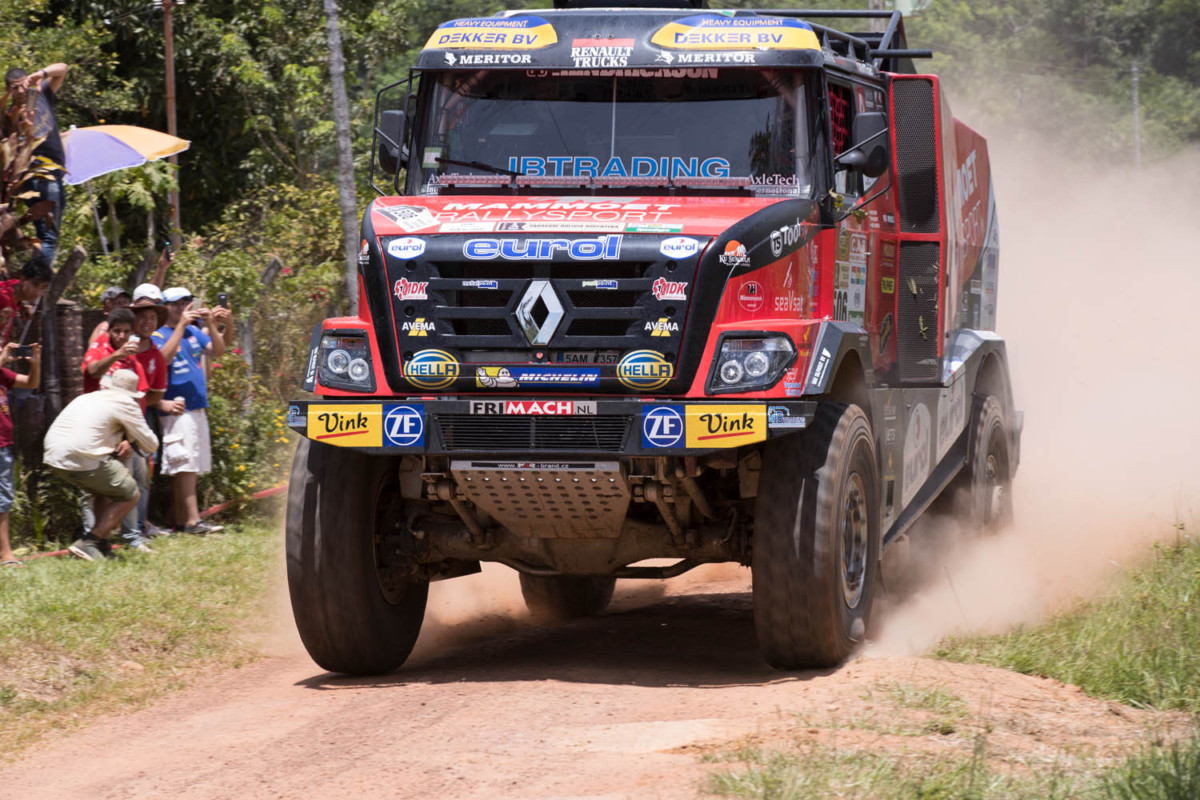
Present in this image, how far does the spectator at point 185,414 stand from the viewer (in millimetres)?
12117

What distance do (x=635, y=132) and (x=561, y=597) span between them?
3.48 meters

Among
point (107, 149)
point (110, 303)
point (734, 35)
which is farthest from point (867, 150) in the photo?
point (107, 149)

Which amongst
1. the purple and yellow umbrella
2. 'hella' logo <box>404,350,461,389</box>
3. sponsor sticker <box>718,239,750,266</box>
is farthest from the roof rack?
the purple and yellow umbrella

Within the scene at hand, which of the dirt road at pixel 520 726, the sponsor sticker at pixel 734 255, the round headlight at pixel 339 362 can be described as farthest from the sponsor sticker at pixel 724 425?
the round headlight at pixel 339 362

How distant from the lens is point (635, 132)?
805cm

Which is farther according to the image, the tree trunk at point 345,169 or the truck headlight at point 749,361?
the tree trunk at point 345,169

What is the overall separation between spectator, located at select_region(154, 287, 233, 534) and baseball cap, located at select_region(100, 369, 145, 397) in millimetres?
831

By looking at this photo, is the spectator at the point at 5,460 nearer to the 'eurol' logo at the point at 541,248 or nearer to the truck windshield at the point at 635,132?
the truck windshield at the point at 635,132

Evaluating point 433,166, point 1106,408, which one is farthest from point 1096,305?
point 433,166

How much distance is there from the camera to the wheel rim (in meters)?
7.77

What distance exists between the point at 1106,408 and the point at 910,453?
10061 mm

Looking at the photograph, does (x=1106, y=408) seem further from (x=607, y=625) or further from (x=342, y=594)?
(x=342, y=594)

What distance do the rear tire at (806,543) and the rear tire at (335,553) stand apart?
1872 millimetres

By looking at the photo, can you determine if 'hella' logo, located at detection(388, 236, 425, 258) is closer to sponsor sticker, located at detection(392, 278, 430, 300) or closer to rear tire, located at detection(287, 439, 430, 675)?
sponsor sticker, located at detection(392, 278, 430, 300)
